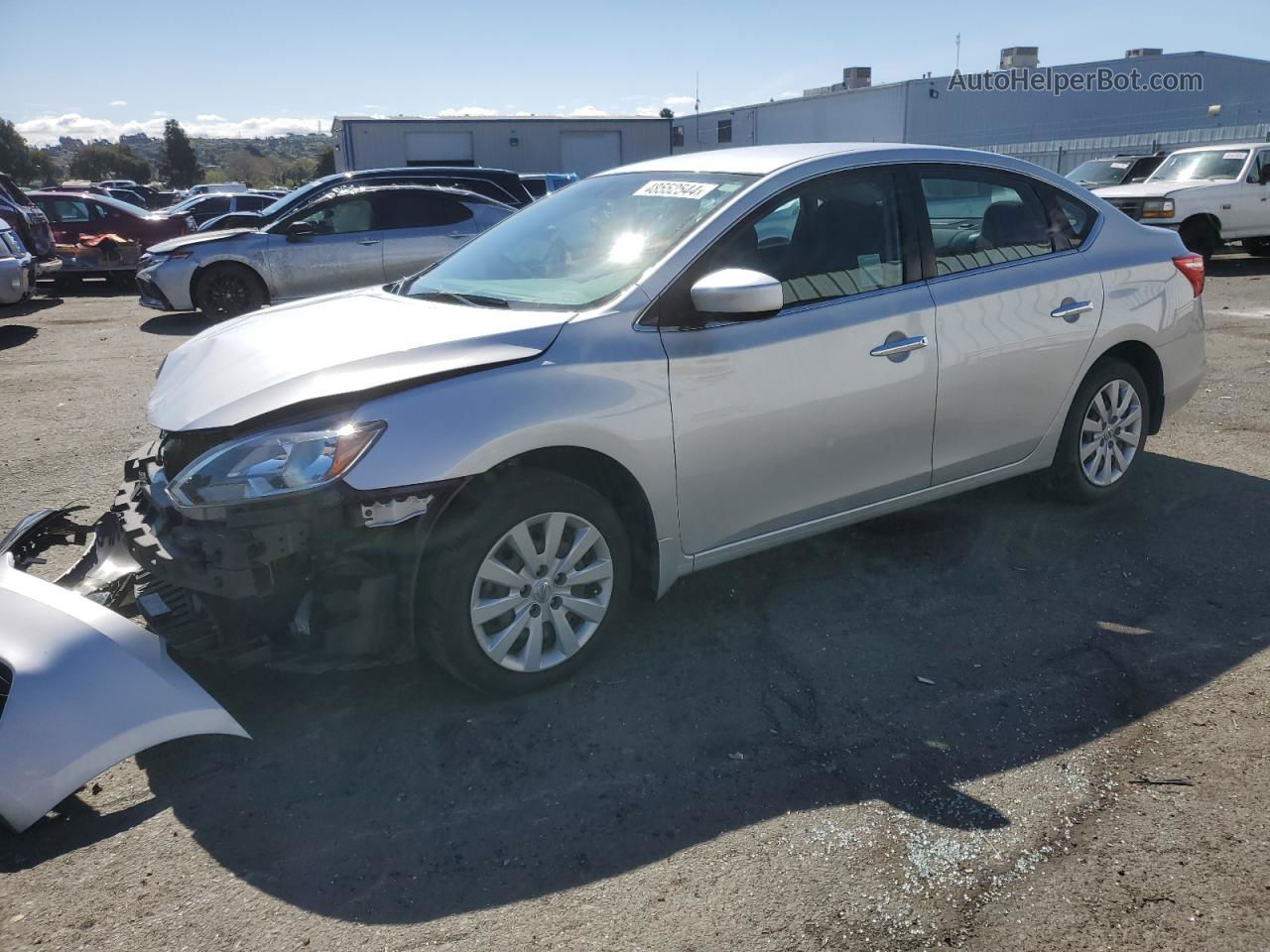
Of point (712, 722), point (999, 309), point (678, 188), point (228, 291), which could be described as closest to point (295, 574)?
point (712, 722)

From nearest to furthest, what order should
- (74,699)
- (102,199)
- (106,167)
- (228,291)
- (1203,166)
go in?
(74,699) → (228,291) → (1203,166) → (102,199) → (106,167)

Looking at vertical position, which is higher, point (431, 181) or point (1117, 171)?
point (431, 181)

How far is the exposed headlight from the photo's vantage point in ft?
9.73

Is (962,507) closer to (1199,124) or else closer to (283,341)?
(283,341)

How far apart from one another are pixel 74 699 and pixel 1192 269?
524cm

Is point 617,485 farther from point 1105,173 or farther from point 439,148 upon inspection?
point 439,148

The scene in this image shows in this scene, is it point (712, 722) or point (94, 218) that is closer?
point (712, 722)

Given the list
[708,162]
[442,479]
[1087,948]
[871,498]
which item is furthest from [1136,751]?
[708,162]

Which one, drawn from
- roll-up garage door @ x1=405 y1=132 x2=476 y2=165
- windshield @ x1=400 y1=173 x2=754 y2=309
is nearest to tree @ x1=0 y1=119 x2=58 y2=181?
roll-up garage door @ x1=405 y1=132 x2=476 y2=165

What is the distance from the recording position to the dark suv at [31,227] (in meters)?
13.8

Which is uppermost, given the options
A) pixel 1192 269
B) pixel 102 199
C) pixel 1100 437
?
pixel 102 199

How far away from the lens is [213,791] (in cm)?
295

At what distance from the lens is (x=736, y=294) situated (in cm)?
335

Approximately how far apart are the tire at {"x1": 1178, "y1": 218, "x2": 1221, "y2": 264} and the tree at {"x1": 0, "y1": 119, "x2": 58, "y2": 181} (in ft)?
242
